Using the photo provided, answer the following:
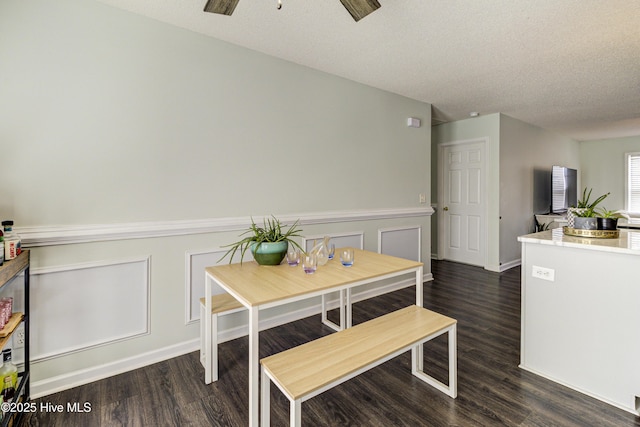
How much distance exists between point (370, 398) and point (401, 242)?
7.43 feet

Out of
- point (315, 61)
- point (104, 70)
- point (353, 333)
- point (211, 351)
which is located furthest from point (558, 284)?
point (104, 70)

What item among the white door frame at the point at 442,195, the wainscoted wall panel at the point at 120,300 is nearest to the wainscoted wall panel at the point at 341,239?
the wainscoted wall panel at the point at 120,300

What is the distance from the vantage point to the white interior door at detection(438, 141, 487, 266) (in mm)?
4895

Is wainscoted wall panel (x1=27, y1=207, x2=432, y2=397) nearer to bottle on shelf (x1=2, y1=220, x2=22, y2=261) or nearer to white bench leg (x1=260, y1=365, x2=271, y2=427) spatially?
bottle on shelf (x1=2, y1=220, x2=22, y2=261)

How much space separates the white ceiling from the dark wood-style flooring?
8.03 feet

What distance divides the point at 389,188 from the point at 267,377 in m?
2.79

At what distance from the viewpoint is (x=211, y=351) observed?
Result: 1.97 m

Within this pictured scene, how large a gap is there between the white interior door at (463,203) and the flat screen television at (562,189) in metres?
1.76

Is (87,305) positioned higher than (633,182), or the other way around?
(633,182)

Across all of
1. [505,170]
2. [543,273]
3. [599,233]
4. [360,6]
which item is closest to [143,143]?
[360,6]

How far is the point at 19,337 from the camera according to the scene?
5.90 feet

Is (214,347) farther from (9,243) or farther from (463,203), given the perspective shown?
(463,203)

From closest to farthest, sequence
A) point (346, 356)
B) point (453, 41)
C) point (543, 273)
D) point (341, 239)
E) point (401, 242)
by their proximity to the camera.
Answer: point (346, 356), point (543, 273), point (453, 41), point (341, 239), point (401, 242)

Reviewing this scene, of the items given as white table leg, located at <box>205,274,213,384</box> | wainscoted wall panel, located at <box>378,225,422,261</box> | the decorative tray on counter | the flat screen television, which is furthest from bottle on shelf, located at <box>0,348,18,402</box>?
the flat screen television
